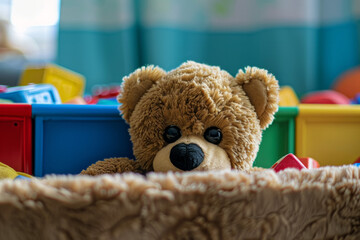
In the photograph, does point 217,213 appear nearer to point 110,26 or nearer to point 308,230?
point 308,230

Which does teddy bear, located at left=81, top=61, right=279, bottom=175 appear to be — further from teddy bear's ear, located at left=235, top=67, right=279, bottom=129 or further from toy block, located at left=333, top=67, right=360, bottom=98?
toy block, located at left=333, top=67, right=360, bottom=98

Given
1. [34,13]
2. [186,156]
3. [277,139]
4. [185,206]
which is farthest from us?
[34,13]

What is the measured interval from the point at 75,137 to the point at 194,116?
10.4 inches

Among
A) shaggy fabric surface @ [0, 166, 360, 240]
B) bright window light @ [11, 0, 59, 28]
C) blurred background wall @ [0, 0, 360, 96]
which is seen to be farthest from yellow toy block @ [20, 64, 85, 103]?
shaggy fabric surface @ [0, 166, 360, 240]

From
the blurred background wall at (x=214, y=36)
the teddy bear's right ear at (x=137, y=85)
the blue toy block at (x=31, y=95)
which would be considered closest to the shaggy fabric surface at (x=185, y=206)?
the teddy bear's right ear at (x=137, y=85)

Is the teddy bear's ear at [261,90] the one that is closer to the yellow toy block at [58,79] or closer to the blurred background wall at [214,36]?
the yellow toy block at [58,79]

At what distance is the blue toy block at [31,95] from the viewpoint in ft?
2.40

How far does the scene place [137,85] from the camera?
566 mm

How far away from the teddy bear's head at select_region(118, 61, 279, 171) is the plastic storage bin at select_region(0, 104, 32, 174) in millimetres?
194

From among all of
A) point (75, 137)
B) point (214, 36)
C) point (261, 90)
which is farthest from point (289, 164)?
point (214, 36)

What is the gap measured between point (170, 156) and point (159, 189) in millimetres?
124

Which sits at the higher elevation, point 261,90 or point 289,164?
point 261,90

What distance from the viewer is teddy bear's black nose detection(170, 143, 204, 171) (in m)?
0.47

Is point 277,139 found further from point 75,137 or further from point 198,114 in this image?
point 75,137
